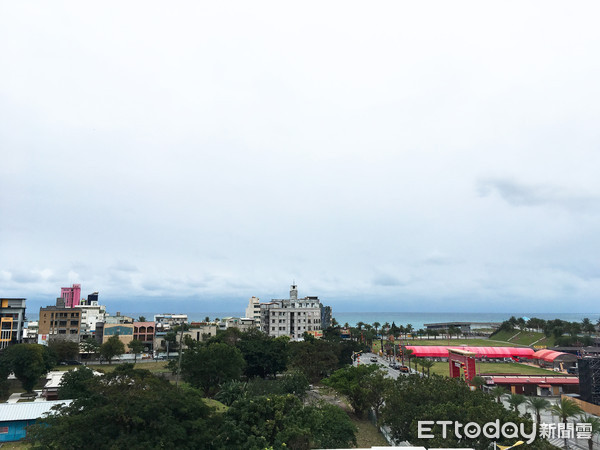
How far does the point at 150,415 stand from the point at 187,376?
32.2 m

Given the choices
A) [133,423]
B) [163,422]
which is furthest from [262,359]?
[133,423]

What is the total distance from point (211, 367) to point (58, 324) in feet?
212

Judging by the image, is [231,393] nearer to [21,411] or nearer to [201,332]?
[21,411]

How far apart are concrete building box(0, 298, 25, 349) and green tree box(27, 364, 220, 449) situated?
2940 inches

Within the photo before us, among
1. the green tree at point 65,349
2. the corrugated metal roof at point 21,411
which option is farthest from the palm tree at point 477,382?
the green tree at point 65,349

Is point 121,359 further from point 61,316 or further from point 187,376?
point 187,376

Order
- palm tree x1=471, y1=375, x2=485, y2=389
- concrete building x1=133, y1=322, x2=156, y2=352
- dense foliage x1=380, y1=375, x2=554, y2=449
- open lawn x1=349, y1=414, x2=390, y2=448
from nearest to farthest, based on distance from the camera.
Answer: dense foliage x1=380, y1=375, x2=554, y2=449
open lawn x1=349, y1=414, x2=390, y2=448
palm tree x1=471, y1=375, x2=485, y2=389
concrete building x1=133, y1=322, x2=156, y2=352

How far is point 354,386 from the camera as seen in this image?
4162 centimetres

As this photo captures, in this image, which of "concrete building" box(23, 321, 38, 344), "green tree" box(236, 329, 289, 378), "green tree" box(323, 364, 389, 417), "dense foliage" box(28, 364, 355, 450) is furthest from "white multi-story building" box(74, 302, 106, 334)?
"dense foliage" box(28, 364, 355, 450)

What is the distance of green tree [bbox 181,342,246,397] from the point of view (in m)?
50.4

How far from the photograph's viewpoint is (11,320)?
84000mm

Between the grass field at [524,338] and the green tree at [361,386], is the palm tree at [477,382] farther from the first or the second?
the grass field at [524,338]

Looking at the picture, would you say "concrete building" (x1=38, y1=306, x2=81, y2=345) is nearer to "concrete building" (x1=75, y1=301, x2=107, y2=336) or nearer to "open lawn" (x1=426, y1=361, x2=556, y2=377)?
"concrete building" (x1=75, y1=301, x2=107, y2=336)

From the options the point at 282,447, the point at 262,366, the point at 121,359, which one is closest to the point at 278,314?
the point at 121,359
